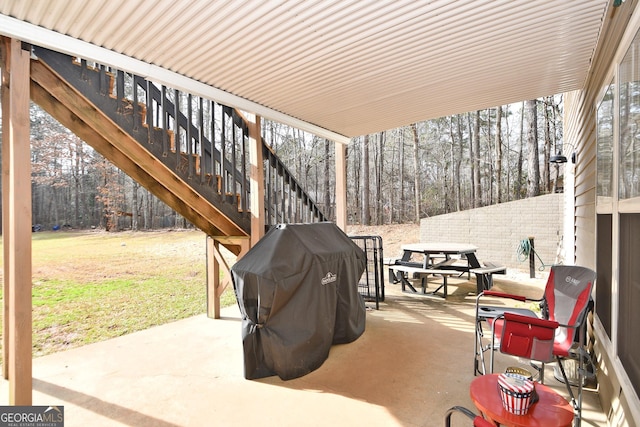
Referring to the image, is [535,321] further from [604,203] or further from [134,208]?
[134,208]

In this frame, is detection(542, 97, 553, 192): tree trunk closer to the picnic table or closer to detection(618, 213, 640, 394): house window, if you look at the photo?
the picnic table

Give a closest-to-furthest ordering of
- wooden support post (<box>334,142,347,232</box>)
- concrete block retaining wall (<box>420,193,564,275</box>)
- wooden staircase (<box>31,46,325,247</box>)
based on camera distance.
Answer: wooden staircase (<box>31,46,325,247</box>) → wooden support post (<box>334,142,347,232</box>) → concrete block retaining wall (<box>420,193,564,275</box>)

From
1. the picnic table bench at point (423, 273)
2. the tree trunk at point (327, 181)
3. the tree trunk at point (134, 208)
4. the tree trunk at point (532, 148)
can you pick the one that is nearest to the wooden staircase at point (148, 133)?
the picnic table bench at point (423, 273)

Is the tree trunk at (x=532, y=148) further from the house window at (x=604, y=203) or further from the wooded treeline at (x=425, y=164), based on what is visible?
the house window at (x=604, y=203)

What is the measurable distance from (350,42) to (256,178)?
216cm

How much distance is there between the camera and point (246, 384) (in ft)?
10.2

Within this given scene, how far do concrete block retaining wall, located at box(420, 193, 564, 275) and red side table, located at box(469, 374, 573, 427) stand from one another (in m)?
7.91

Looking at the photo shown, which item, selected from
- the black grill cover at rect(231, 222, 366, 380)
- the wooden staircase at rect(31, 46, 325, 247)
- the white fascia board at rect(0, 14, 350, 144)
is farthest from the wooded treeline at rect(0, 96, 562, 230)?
the black grill cover at rect(231, 222, 366, 380)

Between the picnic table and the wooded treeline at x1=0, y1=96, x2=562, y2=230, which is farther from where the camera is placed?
the wooded treeline at x1=0, y1=96, x2=562, y2=230

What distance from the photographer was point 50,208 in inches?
365

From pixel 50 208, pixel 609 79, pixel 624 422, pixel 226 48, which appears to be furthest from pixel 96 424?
pixel 50 208

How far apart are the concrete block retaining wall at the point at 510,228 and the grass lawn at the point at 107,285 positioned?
6419 mm

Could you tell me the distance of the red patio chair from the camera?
7.84 feet

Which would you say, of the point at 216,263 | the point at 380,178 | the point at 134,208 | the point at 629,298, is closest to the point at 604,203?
the point at 629,298
